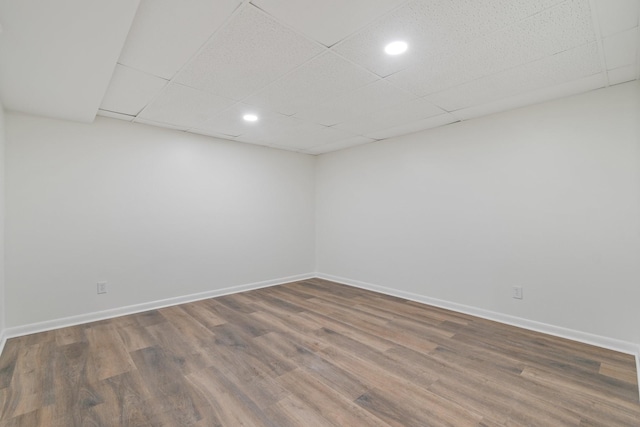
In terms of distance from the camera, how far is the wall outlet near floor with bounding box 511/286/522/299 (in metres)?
3.07

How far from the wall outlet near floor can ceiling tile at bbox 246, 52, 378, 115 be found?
261 cm

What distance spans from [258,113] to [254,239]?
2.12m

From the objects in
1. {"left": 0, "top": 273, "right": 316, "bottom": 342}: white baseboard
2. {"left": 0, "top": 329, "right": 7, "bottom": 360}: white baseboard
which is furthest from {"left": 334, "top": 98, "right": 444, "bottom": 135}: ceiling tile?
{"left": 0, "top": 329, "right": 7, "bottom": 360}: white baseboard

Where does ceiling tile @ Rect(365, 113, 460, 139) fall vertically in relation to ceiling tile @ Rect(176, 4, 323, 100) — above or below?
above

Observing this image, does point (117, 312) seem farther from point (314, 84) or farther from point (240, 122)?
point (314, 84)

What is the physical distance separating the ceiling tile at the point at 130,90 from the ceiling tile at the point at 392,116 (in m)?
2.03

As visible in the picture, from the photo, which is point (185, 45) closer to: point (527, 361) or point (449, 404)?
point (449, 404)

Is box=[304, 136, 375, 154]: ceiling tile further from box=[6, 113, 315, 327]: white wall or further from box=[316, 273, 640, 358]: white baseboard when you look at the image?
box=[316, 273, 640, 358]: white baseboard

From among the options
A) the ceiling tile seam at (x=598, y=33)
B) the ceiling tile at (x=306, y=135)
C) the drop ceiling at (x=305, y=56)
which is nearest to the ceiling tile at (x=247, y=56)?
the drop ceiling at (x=305, y=56)

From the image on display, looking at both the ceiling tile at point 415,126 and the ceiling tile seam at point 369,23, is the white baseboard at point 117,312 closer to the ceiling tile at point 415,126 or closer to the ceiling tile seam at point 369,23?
the ceiling tile at point 415,126

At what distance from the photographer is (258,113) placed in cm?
322

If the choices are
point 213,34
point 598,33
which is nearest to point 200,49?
point 213,34

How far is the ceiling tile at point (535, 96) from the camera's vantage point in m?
2.49

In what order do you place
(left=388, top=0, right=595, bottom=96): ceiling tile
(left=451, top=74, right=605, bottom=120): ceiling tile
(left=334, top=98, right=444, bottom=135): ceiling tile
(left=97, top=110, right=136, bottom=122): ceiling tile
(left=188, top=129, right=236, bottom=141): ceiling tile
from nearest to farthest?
(left=388, top=0, right=595, bottom=96): ceiling tile < (left=451, top=74, right=605, bottom=120): ceiling tile < (left=334, top=98, right=444, bottom=135): ceiling tile < (left=97, top=110, right=136, bottom=122): ceiling tile < (left=188, top=129, right=236, bottom=141): ceiling tile
